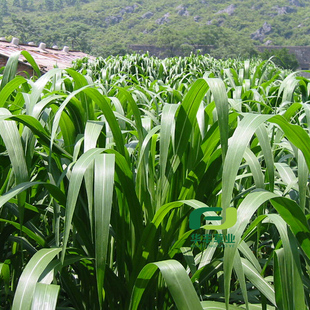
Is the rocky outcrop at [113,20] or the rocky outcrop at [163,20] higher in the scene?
the rocky outcrop at [163,20]

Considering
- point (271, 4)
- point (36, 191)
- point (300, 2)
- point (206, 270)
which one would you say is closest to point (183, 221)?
point (206, 270)

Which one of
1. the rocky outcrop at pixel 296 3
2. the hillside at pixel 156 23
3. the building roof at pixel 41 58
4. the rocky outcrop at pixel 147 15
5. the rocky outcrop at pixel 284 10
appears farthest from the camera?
the rocky outcrop at pixel 296 3

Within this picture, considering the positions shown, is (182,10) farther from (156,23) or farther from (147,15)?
(156,23)

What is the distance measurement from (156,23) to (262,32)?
575 inches

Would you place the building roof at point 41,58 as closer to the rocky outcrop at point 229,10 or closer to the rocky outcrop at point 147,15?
the rocky outcrop at point 147,15

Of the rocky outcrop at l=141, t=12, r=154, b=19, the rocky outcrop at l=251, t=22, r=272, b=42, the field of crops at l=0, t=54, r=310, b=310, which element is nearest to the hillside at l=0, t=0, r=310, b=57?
the rocky outcrop at l=251, t=22, r=272, b=42

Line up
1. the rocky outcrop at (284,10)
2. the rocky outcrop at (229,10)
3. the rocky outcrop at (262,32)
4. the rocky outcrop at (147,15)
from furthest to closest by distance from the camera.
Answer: the rocky outcrop at (147,15) → the rocky outcrop at (229,10) → the rocky outcrop at (284,10) → the rocky outcrop at (262,32)

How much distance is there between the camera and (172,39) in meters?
39.8

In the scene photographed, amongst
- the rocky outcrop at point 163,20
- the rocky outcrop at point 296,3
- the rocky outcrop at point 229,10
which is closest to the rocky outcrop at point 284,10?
the rocky outcrop at point 296,3

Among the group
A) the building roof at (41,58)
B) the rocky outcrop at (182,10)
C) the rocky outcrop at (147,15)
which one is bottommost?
the building roof at (41,58)

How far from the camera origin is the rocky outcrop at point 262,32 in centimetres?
4531

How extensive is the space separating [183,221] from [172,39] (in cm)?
4126

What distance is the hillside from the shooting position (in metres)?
38.8

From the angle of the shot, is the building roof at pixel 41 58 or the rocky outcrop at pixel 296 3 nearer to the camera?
the building roof at pixel 41 58
